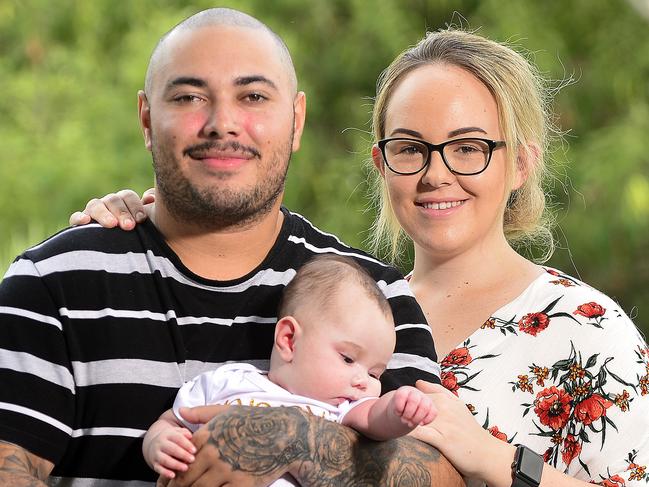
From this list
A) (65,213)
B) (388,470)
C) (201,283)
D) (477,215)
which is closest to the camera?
(388,470)

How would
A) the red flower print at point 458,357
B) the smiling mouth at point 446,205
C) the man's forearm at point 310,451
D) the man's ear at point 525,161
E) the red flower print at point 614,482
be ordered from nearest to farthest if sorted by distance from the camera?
the man's forearm at point 310,451, the red flower print at point 614,482, the red flower print at point 458,357, the smiling mouth at point 446,205, the man's ear at point 525,161

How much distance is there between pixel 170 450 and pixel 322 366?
1.36 feet

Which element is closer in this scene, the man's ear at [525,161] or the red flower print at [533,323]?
the red flower print at [533,323]

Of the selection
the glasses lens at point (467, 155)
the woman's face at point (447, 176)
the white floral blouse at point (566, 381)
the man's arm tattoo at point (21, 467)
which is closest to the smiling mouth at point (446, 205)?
the woman's face at point (447, 176)

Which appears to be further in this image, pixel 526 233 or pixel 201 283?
pixel 526 233

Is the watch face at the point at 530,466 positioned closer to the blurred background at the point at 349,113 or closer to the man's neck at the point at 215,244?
the man's neck at the point at 215,244

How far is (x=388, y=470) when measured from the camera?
2859 mm

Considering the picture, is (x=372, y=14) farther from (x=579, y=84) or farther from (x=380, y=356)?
(x=380, y=356)

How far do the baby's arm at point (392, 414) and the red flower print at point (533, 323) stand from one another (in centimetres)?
86

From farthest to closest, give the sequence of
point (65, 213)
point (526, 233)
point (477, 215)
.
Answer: point (65, 213)
point (526, 233)
point (477, 215)

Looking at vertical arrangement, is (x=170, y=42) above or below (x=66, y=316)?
above

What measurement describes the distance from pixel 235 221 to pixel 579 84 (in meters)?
6.05

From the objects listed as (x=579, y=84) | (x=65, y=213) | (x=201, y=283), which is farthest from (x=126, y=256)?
(x=579, y=84)

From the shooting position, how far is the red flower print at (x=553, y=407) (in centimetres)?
340
